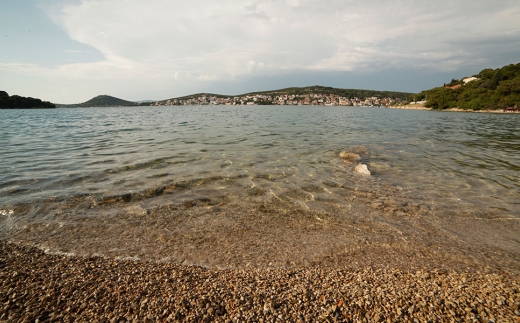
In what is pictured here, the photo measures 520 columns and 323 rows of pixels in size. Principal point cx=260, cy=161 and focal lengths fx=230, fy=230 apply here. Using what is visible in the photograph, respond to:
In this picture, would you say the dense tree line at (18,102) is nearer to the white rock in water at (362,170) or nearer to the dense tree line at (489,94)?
the white rock in water at (362,170)

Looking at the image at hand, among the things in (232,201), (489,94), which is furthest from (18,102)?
(489,94)

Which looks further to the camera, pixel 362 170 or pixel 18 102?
pixel 18 102

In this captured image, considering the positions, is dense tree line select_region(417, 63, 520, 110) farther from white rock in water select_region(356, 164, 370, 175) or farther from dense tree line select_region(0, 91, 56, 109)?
dense tree line select_region(0, 91, 56, 109)

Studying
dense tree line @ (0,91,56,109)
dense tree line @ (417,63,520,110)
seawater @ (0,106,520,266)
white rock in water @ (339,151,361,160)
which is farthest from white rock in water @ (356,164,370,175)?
dense tree line @ (0,91,56,109)

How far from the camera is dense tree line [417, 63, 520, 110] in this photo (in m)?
70.1

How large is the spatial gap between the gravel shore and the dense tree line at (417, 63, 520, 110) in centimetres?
9533

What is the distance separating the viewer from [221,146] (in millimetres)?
14930

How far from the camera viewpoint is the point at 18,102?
129500mm

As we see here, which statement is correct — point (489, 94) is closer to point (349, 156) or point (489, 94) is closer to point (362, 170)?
point (349, 156)

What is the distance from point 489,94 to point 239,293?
110 meters

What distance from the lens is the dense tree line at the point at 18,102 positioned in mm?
124412

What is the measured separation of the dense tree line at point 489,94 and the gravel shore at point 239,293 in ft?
313

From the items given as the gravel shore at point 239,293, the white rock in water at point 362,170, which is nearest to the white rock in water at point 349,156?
the white rock in water at point 362,170

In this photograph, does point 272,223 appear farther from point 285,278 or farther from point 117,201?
point 117,201
